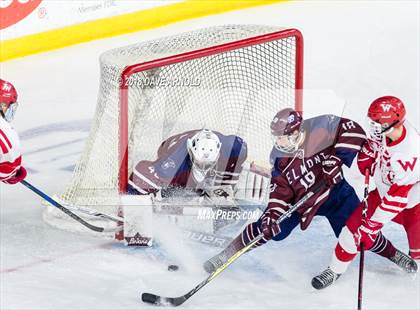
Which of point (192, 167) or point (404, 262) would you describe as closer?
point (404, 262)

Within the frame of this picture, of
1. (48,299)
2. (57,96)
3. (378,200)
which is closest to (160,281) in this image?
(48,299)

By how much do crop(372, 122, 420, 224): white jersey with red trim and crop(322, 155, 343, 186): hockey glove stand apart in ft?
0.48

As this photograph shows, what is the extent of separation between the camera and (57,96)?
236 inches

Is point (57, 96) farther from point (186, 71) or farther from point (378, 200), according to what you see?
point (378, 200)

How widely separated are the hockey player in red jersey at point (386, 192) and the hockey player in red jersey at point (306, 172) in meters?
0.10

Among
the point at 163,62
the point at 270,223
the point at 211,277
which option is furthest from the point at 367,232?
the point at 163,62

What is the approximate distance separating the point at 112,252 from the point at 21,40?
2.27m

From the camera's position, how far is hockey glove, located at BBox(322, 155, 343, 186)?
4.07m

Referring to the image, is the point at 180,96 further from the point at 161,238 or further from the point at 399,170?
the point at 399,170

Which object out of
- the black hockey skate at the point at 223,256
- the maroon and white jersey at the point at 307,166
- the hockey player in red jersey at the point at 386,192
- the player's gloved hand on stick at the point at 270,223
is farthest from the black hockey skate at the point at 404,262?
the black hockey skate at the point at 223,256

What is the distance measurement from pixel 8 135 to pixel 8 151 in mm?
64

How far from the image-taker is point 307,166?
4191mm

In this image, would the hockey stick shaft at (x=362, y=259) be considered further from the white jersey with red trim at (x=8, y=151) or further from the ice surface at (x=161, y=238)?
the white jersey with red trim at (x=8, y=151)

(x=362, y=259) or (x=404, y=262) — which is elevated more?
(x=362, y=259)
